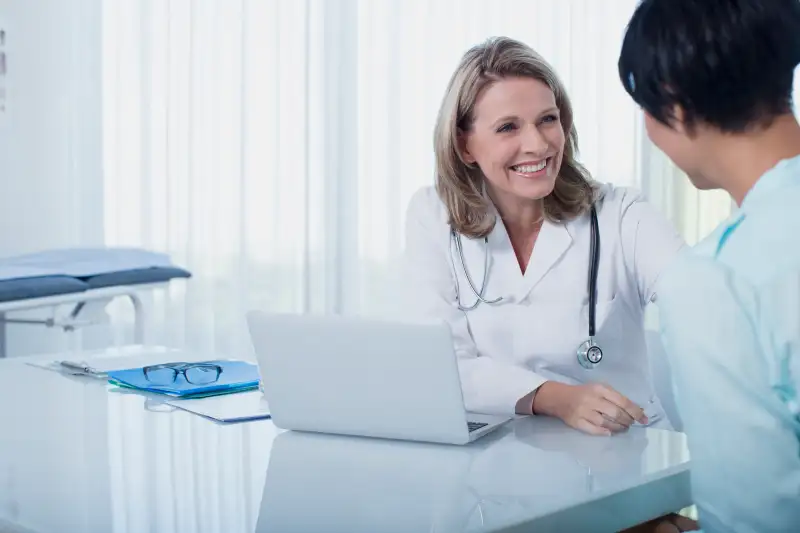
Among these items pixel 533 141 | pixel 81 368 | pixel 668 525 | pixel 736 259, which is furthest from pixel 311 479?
pixel 533 141

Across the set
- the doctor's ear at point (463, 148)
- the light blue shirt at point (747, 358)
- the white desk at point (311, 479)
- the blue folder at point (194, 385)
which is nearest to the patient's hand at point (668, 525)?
the white desk at point (311, 479)

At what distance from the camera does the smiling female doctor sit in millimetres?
1710

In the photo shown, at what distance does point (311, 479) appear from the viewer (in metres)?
1.04

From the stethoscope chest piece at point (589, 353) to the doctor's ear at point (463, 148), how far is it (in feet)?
1.48

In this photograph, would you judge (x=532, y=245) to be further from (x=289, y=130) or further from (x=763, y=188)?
(x=289, y=130)

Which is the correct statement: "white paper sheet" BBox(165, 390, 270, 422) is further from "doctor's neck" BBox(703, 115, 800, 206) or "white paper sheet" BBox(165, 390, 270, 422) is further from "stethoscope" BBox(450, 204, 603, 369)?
"doctor's neck" BBox(703, 115, 800, 206)

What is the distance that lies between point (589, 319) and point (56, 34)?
2655mm

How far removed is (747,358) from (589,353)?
0.81 m

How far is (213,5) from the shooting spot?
3.84m

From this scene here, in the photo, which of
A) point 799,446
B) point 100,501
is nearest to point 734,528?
point 799,446

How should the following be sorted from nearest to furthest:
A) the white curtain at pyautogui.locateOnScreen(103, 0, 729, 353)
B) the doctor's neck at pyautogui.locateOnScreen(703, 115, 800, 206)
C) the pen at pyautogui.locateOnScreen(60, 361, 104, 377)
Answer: the doctor's neck at pyautogui.locateOnScreen(703, 115, 800, 206) → the pen at pyautogui.locateOnScreen(60, 361, 104, 377) → the white curtain at pyautogui.locateOnScreen(103, 0, 729, 353)

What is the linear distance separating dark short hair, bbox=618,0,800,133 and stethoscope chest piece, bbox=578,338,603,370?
73 cm

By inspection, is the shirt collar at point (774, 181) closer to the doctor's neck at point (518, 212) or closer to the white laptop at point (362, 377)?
the white laptop at point (362, 377)

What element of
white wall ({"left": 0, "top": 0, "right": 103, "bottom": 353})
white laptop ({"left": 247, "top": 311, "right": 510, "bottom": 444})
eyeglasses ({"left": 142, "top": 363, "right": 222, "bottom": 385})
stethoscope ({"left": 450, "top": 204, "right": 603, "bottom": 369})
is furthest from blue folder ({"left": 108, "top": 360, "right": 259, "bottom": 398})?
white wall ({"left": 0, "top": 0, "right": 103, "bottom": 353})
